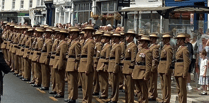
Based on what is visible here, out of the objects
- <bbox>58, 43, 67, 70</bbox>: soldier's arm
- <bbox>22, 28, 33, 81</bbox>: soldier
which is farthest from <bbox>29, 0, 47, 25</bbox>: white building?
<bbox>58, 43, 67, 70</bbox>: soldier's arm

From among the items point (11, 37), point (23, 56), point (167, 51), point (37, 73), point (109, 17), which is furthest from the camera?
point (109, 17)

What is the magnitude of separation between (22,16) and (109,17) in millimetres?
29806

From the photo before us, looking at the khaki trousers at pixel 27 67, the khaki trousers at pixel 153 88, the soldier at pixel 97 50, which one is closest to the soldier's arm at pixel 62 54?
the soldier at pixel 97 50

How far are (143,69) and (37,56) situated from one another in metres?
5.69

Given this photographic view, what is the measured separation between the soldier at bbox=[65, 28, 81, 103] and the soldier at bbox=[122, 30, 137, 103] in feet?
4.86

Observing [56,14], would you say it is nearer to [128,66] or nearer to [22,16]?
[22,16]

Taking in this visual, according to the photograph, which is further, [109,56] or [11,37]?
[11,37]

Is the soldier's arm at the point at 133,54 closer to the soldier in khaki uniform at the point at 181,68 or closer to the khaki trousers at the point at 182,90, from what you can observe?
the soldier in khaki uniform at the point at 181,68

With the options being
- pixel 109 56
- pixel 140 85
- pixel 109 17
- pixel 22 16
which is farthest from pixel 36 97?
pixel 22 16

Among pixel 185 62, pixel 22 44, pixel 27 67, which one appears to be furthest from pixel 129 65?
pixel 22 44

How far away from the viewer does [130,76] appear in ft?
43.2

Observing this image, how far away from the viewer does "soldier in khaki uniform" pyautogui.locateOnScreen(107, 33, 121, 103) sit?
13.5 m

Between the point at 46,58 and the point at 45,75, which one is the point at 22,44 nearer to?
the point at 45,75

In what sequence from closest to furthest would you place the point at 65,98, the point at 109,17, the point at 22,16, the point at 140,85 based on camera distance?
the point at 140,85 < the point at 65,98 < the point at 109,17 < the point at 22,16
